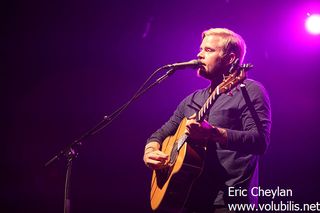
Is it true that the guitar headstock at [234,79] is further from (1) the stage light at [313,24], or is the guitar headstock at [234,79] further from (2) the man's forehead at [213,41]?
(1) the stage light at [313,24]

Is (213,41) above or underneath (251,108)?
above

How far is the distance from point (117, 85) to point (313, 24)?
2712 mm

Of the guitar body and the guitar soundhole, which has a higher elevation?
the guitar soundhole

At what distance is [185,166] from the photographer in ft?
8.06

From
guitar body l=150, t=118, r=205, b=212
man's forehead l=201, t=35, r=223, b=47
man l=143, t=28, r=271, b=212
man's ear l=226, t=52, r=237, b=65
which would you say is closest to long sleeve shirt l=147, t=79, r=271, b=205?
man l=143, t=28, r=271, b=212

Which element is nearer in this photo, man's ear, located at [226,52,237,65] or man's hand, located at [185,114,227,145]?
man's hand, located at [185,114,227,145]

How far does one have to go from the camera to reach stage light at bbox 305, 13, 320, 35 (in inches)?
168

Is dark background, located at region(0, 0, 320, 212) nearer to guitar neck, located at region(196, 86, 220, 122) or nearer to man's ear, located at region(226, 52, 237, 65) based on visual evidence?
man's ear, located at region(226, 52, 237, 65)

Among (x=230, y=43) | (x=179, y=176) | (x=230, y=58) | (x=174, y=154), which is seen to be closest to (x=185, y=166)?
(x=179, y=176)

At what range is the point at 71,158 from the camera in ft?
9.02

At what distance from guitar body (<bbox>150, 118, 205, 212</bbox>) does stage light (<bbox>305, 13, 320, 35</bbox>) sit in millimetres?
2633

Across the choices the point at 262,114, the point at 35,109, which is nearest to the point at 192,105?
the point at 262,114

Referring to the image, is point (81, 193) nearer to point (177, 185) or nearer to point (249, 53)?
point (177, 185)

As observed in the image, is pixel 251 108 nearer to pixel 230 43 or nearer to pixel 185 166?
pixel 185 166
